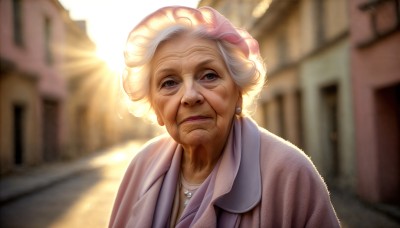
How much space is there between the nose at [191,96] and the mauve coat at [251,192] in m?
0.25

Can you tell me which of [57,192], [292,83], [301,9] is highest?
[301,9]

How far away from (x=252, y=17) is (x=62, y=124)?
1156cm

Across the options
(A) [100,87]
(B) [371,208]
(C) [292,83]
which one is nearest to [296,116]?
(C) [292,83]

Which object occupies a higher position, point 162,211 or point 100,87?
point 100,87

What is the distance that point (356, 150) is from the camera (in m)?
8.96

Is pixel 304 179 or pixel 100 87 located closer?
pixel 304 179

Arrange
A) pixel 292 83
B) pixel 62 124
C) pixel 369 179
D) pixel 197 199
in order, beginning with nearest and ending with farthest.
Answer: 1. pixel 197 199
2. pixel 369 179
3. pixel 292 83
4. pixel 62 124

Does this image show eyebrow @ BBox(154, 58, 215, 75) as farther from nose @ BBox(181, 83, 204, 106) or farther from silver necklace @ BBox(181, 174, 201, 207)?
silver necklace @ BBox(181, 174, 201, 207)

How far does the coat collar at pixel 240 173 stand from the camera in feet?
5.66

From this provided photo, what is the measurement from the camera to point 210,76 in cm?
183

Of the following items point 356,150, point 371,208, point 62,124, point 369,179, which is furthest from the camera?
point 62,124

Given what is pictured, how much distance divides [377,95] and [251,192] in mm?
7051

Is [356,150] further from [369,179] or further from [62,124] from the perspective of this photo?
[62,124]

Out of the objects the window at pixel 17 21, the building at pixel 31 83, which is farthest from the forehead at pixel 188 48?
the window at pixel 17 21
